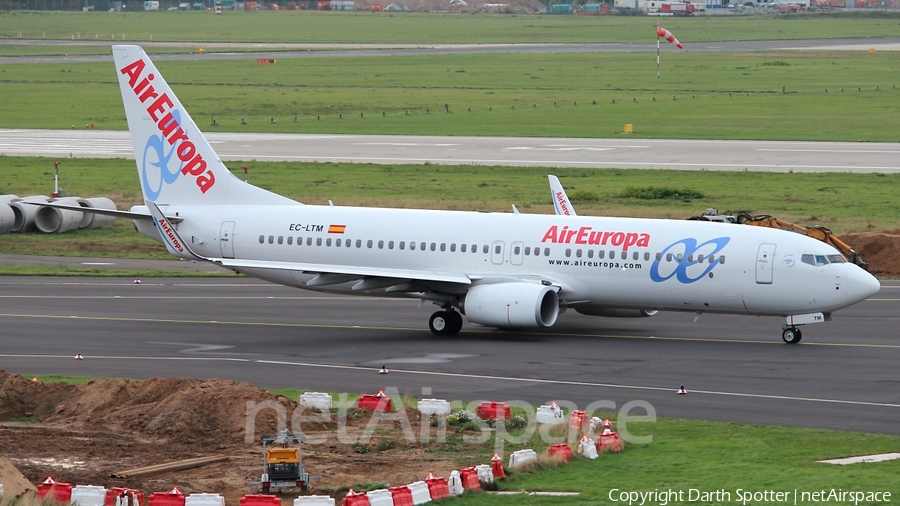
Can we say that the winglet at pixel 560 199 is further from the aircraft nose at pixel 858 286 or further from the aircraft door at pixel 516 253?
the aircraft nose at pixel 858 286

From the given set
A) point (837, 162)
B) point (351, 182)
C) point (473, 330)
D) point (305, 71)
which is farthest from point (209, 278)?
point (305, 71)

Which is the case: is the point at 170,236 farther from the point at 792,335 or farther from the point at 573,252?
the point at 792,335

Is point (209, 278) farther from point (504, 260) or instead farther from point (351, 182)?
point (351, 182)

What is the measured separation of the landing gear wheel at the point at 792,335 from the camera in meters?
41.7

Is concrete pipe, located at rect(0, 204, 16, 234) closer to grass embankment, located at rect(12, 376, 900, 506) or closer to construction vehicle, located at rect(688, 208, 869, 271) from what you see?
construction vehicle, located at rect(688, 208, 869, 271)

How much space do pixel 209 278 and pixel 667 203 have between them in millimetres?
26826

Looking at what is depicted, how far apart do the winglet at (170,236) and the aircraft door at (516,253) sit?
417 inches

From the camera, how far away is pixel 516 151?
317 feet

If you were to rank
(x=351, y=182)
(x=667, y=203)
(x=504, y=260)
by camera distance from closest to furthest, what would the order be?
(x=504, y=260) → (x=667, y=203) → (x=351, y=182)

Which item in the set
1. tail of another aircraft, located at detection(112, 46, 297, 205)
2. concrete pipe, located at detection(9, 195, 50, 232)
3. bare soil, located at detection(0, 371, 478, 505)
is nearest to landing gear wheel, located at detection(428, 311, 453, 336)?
tail of another aircraft, located at detection(112, 46, 297, 205)

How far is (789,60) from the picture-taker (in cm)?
17512

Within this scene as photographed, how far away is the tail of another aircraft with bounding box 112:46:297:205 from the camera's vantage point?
49.2 metres

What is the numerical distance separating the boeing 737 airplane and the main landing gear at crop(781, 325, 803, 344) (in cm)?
6

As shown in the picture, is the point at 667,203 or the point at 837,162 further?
the point at 837,162
